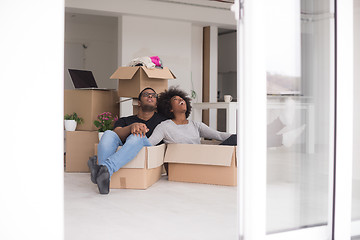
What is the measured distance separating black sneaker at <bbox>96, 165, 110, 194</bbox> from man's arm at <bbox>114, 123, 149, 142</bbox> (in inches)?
16.0

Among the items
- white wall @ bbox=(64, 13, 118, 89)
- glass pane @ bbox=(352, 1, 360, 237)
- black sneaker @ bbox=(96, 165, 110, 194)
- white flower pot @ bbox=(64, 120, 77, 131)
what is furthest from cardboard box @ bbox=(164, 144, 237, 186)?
white wall @ bbox=(64, 13, 118, 89)

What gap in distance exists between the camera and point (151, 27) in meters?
6.26

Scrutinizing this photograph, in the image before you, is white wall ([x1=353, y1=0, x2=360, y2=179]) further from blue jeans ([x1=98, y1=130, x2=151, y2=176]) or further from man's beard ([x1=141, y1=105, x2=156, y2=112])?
man's beard ([x1=141, y1=105, x2=156, y2=112])

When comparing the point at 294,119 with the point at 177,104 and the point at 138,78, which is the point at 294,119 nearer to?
the point at 177,104

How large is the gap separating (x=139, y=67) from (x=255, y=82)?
2.35 meters

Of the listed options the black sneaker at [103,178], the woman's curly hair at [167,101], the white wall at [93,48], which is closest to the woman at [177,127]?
the woman's curly hair at [167,101]

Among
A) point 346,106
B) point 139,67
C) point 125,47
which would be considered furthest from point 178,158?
point 125,47

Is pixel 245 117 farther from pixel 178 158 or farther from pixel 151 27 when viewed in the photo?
pixel 151 27

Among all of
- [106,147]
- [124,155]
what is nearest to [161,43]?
[106,147]

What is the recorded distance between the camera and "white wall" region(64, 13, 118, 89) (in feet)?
26.8
